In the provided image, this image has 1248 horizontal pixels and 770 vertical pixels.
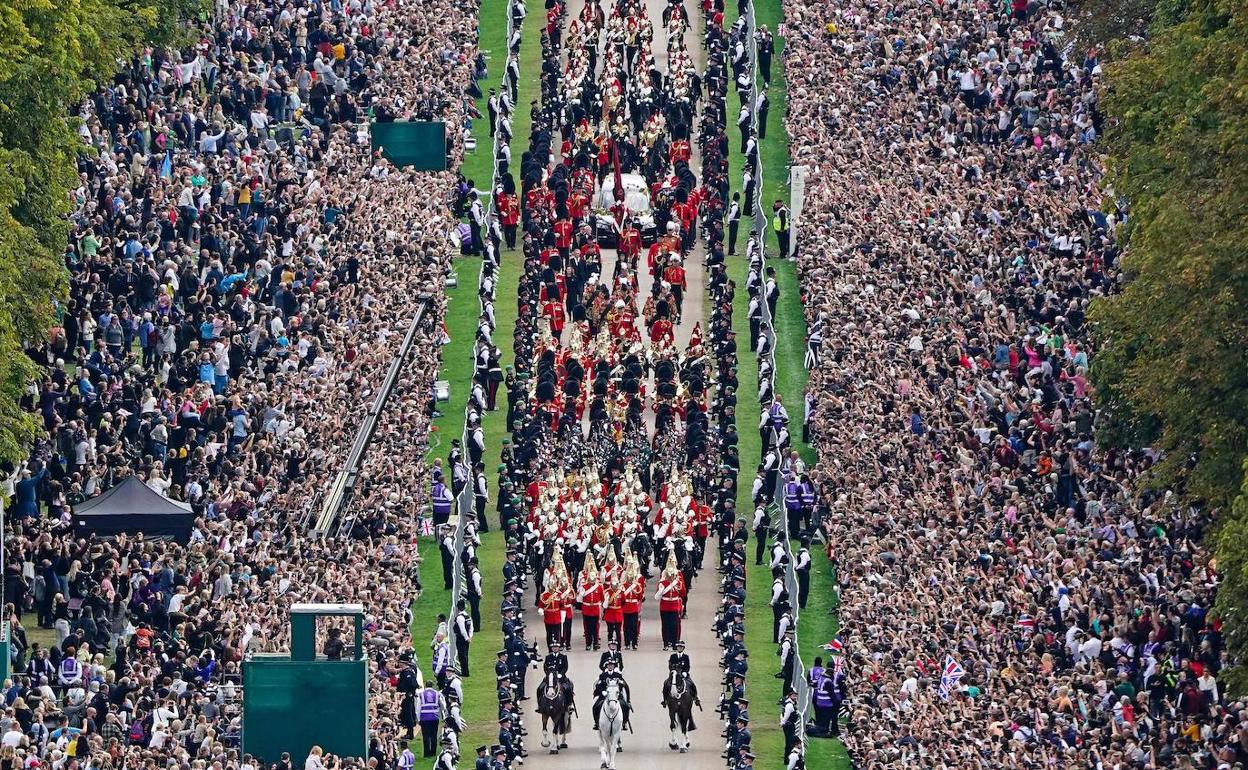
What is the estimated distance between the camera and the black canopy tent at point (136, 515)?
53562 mm

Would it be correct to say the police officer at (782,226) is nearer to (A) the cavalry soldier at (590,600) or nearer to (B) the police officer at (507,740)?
(A) the cavalry soldier at (590,600)

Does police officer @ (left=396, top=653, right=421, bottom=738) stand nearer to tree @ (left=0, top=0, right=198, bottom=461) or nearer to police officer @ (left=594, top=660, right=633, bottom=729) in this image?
police officer @ (left=594, top=660, right=633, bottom=729)

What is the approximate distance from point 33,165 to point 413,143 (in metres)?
14.9

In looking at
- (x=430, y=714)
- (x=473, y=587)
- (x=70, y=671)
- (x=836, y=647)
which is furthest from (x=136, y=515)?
(x=836, y=647)

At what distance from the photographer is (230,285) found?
62.7 meters

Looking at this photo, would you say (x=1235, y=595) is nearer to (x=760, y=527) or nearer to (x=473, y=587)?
(x=760, y=527)

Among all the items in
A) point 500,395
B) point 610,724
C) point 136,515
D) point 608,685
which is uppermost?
point 500,395

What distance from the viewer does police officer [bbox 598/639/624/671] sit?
51.2 metres

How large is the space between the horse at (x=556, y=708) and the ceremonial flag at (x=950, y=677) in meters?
5.43

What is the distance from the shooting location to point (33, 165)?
5728cm

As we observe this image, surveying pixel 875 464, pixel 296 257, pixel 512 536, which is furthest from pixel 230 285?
pixel 875 464

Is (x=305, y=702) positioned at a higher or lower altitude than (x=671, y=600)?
lower

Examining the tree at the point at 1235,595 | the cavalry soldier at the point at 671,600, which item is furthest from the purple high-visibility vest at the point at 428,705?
the tree at the point at 1235,595

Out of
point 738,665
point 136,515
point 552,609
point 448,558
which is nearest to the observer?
point 738,665
